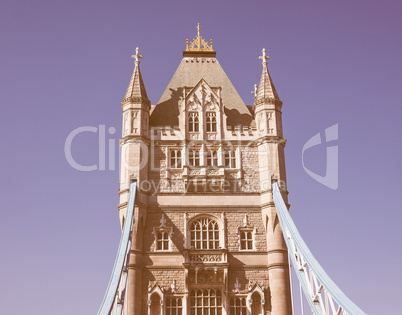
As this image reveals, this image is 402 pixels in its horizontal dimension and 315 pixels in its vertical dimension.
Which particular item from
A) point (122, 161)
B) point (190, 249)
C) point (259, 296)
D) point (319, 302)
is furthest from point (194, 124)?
point (319, 302)

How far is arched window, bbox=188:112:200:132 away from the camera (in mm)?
36812

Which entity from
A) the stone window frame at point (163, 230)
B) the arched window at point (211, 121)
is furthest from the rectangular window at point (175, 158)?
the stone window frame at point (163, 230)

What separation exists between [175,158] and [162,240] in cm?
541

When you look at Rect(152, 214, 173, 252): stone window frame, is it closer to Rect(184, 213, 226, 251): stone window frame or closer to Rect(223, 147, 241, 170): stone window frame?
Rect(184, 213, 226, 251): stone window frame

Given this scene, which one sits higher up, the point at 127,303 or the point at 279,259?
the point at 279,259

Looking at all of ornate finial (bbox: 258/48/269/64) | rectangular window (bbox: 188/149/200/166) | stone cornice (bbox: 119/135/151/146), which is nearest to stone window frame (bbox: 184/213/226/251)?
rectangular window (bbox: 188/149/200/166)

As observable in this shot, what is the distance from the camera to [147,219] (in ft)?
111

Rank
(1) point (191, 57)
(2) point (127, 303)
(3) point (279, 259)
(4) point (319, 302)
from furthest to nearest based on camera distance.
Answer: (1) point (191, 57), (3) point (279, 259), (2) point (127, 303), (4) point (319, 302)

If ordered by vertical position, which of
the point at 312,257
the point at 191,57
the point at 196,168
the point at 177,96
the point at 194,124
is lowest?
the point at 312,257

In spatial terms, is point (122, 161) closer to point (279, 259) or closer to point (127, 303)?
point (127, 303)

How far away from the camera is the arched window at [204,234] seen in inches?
1323

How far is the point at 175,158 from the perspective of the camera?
35.7m

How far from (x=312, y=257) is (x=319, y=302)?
7.12 ft

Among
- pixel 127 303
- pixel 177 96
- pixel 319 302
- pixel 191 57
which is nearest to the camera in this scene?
pixel 319 302
